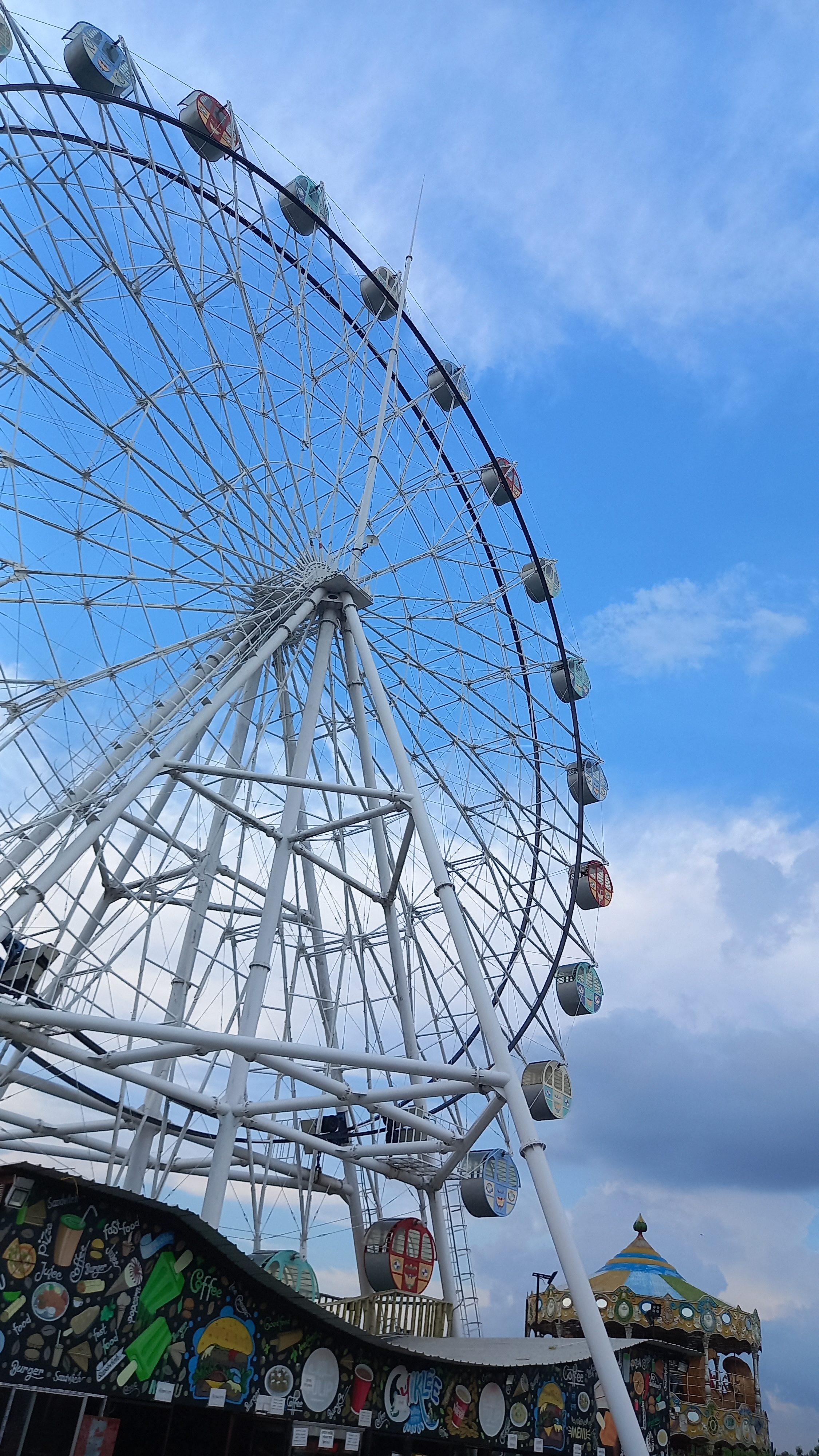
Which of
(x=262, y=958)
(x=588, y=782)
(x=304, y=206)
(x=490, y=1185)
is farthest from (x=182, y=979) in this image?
(x=304, y=206)

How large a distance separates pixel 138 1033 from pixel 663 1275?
24558 mm

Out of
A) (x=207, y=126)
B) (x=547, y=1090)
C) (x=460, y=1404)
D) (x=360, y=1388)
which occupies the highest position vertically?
(x=207, y=126)

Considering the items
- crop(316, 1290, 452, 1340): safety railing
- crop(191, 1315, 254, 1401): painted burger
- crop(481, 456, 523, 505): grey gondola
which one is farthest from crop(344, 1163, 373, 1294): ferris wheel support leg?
crop(481, 456, 523, 505): grey gondola

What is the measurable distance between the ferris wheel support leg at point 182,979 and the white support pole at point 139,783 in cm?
64

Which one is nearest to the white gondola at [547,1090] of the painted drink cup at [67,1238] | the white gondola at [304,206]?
the painted drink cup at [67,1238]

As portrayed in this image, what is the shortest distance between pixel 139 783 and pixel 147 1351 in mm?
7829

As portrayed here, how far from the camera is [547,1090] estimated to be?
19359 mm

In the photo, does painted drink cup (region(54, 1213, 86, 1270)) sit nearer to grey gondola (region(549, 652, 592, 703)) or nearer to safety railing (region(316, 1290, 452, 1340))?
safety railing (region(316, 1290, 452, 1340))

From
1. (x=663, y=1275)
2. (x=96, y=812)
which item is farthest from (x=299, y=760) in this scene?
(x=663, y=1275)

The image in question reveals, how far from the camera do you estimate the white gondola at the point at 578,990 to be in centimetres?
2267

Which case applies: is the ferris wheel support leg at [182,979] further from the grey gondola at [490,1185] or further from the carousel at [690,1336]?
the carousel at [690,1336]

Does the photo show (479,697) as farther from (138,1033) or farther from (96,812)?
(138,1033)

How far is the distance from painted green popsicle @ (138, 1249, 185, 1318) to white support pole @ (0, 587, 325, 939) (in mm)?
5534

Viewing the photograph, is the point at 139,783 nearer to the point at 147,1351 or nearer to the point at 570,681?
the point at 147,1351
